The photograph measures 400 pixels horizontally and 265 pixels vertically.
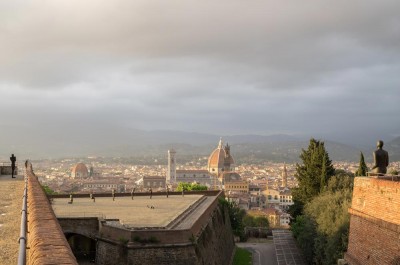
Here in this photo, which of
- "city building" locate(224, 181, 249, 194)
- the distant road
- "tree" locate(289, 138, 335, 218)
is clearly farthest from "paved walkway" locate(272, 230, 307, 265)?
"city building" locate(224, 181, 249, 194)

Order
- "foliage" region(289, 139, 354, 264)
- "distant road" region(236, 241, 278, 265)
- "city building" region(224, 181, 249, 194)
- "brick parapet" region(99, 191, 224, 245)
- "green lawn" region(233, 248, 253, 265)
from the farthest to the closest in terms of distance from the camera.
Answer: "city building" region(224, 181, 249, 194) < "distant road" region(236, 241, 278, 265) < "green lawn" region(233, 248, 253, 265) < "foliage" region(289, 139, 354, 264) < "brick parapet" region(99, 191, 224, 245)

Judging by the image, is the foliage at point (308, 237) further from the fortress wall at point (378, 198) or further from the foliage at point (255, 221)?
the foliage at point (255, 221)

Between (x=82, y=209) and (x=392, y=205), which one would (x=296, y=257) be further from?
(x=392, y=205)

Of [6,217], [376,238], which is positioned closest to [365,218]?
[376,238]

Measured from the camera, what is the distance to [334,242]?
22.4 m

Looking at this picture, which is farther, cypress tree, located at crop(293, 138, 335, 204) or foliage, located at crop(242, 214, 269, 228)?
foliage, located at crop(242, 214, 269, 228)

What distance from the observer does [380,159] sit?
1606 centimetres

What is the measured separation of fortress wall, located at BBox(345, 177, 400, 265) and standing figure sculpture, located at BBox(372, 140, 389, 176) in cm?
61

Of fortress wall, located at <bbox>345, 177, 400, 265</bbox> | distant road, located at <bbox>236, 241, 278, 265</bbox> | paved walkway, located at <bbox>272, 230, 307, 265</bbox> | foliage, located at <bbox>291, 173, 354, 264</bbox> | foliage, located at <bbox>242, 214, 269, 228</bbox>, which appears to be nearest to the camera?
fortress wall, located at <bbox>345, 177, 400, 265</bbox>

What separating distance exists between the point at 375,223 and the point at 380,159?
95.4 inches

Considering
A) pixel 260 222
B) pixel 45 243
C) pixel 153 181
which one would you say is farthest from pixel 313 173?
pixel 153 181

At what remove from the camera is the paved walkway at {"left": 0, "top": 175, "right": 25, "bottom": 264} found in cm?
851

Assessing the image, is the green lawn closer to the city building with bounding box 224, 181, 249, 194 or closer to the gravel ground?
the gravel ground

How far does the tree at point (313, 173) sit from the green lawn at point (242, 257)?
6.28 m
